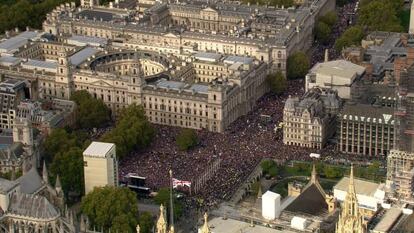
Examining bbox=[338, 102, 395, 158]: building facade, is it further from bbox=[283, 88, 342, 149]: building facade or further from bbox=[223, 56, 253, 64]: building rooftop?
bbox=[223, 56, 253, 64]: building rooftop

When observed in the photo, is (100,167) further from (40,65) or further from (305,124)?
(40,65)

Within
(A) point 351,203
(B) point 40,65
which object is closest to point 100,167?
(A) point 351,203

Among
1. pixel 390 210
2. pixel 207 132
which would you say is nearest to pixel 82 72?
pixel 207 132

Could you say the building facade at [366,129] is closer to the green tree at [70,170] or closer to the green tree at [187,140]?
the green tree at [187,140]

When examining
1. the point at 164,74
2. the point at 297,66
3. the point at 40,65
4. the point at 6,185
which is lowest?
the point at 297,66

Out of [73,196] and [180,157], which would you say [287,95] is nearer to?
[180,157]
